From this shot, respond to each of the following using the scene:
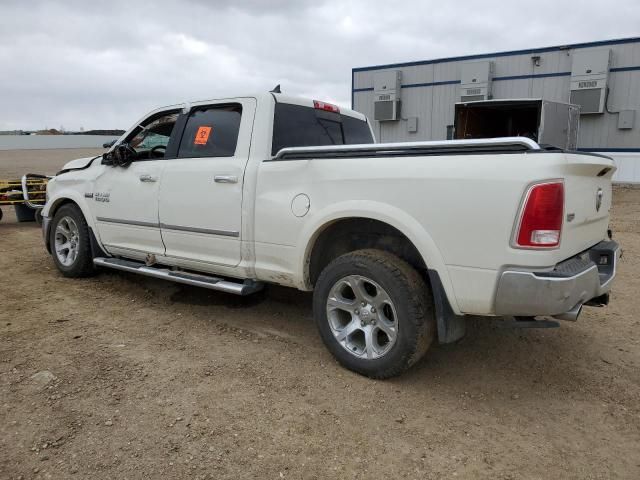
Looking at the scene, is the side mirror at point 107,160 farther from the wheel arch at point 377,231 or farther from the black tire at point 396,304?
the black tire at point 396,304

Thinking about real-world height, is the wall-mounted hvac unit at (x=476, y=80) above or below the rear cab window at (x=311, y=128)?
above

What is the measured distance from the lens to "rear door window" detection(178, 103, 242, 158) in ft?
13.6

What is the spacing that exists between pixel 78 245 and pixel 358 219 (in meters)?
3.49

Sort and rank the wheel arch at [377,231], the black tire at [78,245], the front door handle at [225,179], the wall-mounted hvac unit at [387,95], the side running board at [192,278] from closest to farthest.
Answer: the wheel arch at [377,231]
the front door handle at [225,179]
the side running board at [192,278]
the black tire at [78,245]
the wall-mounted hvac unit at [387,95]

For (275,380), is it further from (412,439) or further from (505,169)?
(505,169)

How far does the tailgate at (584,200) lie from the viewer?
2764 millimetres

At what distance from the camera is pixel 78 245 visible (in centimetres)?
545

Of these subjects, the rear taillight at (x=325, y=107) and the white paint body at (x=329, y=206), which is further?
the rear taillight at (x=325, y=107)

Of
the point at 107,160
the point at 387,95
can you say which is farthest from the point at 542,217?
the point at 387,95

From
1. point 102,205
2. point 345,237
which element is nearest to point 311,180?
point 345,237

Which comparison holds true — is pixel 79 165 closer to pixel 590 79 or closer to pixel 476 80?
pixel 476 80

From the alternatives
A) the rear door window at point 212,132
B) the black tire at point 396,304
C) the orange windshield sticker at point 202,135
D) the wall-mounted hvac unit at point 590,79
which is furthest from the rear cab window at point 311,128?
the wall-mounted hvac unit at point 590,79

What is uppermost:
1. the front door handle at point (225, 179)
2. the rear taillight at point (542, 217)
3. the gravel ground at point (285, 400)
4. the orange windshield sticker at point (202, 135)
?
the orange windshield sticker at point (202, 135)

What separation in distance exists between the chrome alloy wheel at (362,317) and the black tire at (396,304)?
36 millimetres
